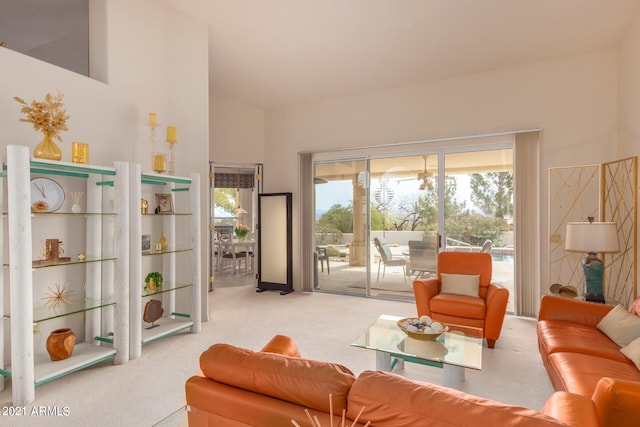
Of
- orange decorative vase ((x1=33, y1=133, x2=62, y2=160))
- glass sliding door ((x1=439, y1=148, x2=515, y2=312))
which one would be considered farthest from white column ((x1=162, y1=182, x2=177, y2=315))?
glass sliding door ((x1=439, y1=148, x2=515, y2=312))

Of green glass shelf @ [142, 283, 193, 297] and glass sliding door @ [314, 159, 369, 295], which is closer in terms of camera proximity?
green glass shelf @ [142, 283, 193, 297]

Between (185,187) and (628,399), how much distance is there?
4095 mm

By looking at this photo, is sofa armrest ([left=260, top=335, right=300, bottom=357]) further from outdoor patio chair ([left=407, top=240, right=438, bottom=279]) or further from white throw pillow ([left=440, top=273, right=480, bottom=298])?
outdoor patio chair ([left=407, top=240, right=438, bottom=279])

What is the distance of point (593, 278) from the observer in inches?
145

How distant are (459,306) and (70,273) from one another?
12.5 ft

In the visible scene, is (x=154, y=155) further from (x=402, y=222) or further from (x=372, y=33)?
(x=402, y=222)

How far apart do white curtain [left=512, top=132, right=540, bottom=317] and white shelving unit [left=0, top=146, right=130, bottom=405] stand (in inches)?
185

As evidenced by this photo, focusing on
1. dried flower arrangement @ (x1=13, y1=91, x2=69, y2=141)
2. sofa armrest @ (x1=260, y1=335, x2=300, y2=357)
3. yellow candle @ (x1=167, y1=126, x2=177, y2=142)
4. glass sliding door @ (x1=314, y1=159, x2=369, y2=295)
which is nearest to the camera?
sofa armrest @ (x1=260, y1=335, x2=300, y2=357)

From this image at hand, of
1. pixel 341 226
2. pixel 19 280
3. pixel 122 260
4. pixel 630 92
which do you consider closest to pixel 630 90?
pixel 630 92

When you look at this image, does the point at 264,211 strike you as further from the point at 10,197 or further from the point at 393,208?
the point at 10,197

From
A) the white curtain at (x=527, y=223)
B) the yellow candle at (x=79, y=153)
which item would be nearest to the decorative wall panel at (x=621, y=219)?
the white curtain at (x=527, y=223)

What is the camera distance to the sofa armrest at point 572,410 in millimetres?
1195

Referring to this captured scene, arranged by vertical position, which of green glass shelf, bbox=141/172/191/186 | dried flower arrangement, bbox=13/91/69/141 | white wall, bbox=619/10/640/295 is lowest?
green glass shelf, bbox=141/172/191/186

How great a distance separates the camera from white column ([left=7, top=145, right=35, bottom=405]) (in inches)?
97.6
